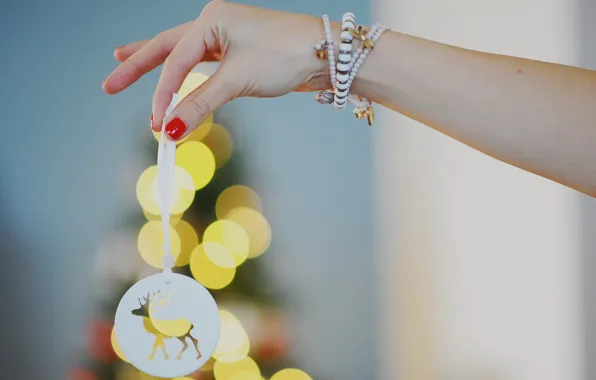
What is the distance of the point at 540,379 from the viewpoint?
1791 millimetres

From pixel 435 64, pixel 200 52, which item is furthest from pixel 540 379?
pixel 200 52

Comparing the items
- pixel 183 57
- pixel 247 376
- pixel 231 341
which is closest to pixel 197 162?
pixel 231 341

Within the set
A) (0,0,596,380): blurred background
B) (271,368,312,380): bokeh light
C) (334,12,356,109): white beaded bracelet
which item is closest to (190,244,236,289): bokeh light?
(0,0,596,380): blurred background

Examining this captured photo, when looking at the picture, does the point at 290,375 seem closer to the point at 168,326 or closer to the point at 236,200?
the point at 236,200

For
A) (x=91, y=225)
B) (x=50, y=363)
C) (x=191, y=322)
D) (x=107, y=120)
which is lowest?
(x=50, y=363)

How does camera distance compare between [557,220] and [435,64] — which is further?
[557,220]

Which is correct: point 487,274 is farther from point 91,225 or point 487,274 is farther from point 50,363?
point 50,363

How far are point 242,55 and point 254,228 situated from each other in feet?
4.57

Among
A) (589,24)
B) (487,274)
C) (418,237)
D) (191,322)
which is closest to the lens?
(191,322)

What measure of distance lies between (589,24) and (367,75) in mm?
1241

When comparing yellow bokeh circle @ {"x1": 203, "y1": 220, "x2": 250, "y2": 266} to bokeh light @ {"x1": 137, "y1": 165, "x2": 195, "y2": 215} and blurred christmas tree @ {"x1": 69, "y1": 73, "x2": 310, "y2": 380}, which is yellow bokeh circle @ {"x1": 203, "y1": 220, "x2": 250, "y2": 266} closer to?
blurred christmas tree @ {"x1": 69, "y1": 73, "x2": 310, "y2": 380}

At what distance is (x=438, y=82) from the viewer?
0.71 metres

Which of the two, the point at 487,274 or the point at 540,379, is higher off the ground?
the point at 487,274

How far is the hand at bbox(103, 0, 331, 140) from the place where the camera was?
0.69 metres
